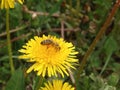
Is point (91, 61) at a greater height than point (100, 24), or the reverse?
point (100, 24)

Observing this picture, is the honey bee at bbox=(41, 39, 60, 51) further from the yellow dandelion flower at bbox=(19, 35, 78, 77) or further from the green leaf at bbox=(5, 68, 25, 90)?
the green leaf at bbox=(5, 68, 25, 90)

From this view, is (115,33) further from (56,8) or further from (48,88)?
(48,88)

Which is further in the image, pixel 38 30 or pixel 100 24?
pixel 100 24

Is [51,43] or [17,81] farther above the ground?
[51,43]

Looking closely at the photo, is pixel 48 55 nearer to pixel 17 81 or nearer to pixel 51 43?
pixel 51 43

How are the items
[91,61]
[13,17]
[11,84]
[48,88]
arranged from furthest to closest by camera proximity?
[13,17] < [91,61] < [11,84] < [48,88]

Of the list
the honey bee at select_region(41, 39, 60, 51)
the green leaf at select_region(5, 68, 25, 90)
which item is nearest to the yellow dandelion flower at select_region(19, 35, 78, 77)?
the honey bee at select_region(41, 39, 60, 51)

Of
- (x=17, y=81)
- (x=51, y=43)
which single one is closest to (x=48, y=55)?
(x=51, y=43)

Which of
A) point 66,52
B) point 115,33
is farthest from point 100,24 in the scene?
point 66,52

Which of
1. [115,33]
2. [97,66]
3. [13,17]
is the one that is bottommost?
[97,66]

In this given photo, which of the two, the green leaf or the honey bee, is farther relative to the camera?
the green leaf

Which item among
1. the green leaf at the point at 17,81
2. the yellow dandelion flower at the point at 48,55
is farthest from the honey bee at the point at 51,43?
the green leaf at the point at 17,81
